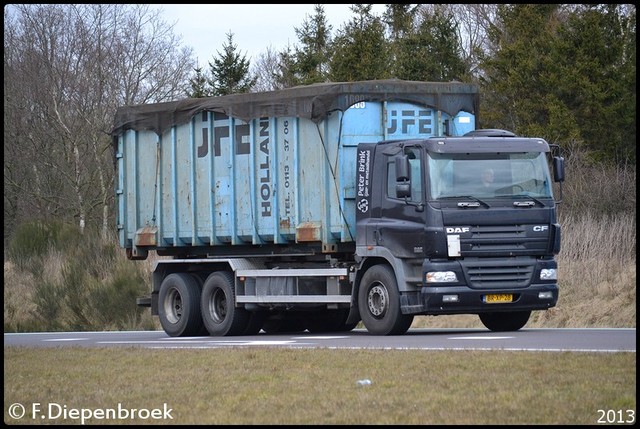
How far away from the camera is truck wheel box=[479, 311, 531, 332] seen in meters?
20.5

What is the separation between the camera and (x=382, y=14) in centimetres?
5866

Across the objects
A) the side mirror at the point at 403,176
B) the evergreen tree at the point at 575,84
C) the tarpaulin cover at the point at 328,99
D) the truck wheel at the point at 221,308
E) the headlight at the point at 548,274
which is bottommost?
the truck wheel at the point at 221,308

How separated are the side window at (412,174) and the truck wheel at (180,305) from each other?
5002 millimetres

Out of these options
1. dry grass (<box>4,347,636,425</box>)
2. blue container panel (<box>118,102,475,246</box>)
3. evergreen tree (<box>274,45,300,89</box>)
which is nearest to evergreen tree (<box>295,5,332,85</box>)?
evergreen tree (<box>274,45,300,89</box>)

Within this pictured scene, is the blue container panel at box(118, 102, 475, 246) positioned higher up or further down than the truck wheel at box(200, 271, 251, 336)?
higher up

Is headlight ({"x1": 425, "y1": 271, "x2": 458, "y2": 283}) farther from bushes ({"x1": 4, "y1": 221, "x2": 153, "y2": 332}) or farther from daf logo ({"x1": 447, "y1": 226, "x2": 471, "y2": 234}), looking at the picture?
bushes ({"x1": 4, "y1": 221, "x2": 153, "y2": 332})

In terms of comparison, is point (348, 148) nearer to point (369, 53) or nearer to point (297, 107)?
point (297, 107)

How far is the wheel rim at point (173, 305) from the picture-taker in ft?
76.9

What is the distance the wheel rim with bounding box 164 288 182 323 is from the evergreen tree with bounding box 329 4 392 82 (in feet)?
79.7

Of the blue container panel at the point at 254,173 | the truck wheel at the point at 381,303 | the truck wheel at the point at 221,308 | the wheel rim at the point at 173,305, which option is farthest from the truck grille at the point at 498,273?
the wheel rim at the point at 173,305

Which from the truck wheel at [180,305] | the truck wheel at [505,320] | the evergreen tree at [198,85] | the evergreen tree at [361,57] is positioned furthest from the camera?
the evergreen tree at [198,85]

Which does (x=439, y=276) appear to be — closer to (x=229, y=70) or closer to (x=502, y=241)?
(x=502, y=241)

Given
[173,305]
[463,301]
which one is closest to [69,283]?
[173,305]

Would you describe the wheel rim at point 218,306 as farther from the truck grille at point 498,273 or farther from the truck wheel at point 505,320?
the truck grille at point 498,273
